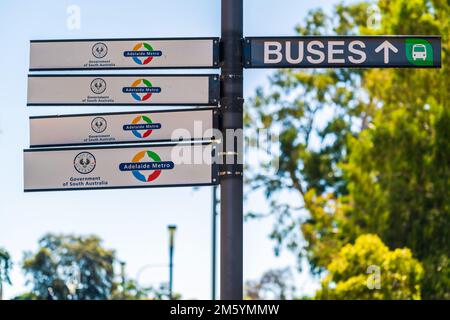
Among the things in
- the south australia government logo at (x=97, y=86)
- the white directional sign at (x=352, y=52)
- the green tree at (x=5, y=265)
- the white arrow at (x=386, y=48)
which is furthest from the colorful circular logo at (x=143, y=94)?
the green tree at (x=5, y=265)

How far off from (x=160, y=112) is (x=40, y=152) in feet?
3.22

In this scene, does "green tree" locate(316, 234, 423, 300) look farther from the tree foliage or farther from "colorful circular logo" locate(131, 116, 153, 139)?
"colorful circular logo" locate(131, 116, 153, 139)

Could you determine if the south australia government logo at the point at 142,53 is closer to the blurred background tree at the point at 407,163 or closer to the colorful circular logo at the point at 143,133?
the colorful circular logo at the point at 143,133

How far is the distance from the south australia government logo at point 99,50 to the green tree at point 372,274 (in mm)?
18813

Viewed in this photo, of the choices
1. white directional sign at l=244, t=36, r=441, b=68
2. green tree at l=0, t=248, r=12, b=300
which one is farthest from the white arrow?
green tree at l=0, t=248, r=12, b=300

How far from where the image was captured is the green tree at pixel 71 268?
143 feet

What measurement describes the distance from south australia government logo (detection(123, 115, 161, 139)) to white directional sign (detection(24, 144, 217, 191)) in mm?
122

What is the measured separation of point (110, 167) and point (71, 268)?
42004mm

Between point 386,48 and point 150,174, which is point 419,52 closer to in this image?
point 386,48

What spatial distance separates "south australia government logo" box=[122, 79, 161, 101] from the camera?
8.20 metres

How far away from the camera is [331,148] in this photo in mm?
44625

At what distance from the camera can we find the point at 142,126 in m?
8.18

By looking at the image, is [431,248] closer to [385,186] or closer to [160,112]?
[385,186]
